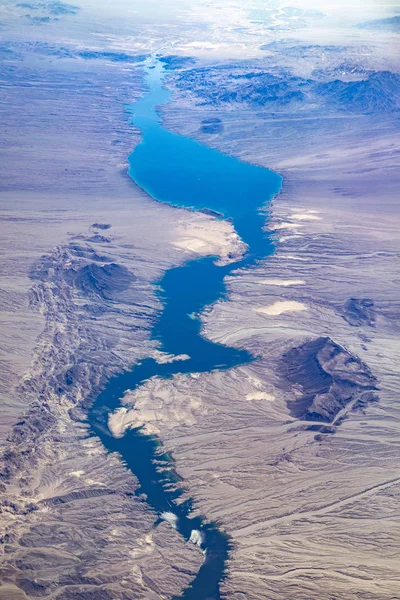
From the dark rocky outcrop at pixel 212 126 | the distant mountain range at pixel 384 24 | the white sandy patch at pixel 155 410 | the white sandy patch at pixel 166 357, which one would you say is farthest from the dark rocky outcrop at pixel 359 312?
the distant mountain range at pixel 384 24

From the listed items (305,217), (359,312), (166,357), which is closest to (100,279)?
(166,357)

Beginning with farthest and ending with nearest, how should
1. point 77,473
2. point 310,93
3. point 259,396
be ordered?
point 310,93 → point 259,396 → point 77,473

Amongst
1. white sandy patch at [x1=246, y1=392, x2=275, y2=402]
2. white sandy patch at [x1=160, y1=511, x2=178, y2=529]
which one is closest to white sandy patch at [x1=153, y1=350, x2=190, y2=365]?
white sandy patch at [x1=246, y1=392, x2=275, y2=402]

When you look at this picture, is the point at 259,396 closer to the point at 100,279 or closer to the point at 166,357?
the point at 166,357

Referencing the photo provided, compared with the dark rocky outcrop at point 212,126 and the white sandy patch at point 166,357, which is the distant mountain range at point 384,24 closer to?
the dark rocky outcrop at point 212,126

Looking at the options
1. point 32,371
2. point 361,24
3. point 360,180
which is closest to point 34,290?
point 32,371

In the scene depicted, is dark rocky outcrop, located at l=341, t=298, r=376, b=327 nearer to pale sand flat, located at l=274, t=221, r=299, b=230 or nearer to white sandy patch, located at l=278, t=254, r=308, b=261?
white sandy patch, located at l=278, t=254, r=308, b=261

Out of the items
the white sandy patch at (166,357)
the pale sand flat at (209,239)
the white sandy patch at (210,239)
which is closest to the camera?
the white sandy patch at (166,357)
